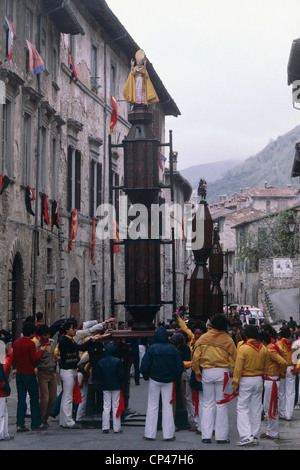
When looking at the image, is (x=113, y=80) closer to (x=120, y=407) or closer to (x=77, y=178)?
(x=77, y=178)

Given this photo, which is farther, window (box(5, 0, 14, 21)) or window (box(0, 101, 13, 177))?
window (box(5, 0, 14, 21))

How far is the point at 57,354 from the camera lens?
510 inches

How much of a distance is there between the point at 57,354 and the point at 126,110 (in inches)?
873

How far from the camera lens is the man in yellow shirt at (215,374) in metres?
11.0

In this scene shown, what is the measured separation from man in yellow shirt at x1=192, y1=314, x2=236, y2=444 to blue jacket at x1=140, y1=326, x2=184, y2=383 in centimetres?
32

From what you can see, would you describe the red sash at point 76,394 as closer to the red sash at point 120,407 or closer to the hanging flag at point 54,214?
the red sash at point 120,407

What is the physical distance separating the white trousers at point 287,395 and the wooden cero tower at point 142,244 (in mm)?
2648

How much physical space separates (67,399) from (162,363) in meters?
1.92

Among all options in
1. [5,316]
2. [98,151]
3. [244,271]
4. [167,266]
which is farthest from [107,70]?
[244,271]

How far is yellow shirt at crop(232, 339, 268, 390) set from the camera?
1091cm

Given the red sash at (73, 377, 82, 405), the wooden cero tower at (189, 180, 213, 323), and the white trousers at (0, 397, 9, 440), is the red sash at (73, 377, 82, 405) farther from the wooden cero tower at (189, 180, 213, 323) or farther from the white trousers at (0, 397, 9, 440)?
the wooden cero tower at (189, 180, 213, 323)

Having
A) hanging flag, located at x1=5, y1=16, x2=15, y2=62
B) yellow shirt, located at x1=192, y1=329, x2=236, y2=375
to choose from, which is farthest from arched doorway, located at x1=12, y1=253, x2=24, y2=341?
yellow shirt, located at x1=192, y1=329, x2=236, y2=375

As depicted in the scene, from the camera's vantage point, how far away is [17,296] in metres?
20.0
